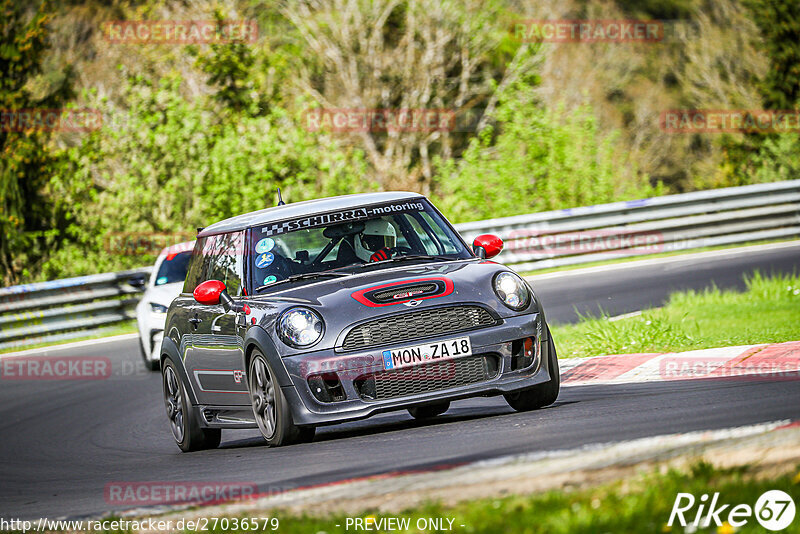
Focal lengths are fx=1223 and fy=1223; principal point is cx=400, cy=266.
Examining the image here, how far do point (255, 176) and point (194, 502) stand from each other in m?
19.4

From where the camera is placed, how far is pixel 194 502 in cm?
596

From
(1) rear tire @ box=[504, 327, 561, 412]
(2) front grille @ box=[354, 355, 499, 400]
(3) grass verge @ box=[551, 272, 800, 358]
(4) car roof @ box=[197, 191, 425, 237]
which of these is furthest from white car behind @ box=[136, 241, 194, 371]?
(2) front grille @ box=[354, 355, 499, 400]

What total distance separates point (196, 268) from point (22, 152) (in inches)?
641

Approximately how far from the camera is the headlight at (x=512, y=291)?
779 cm

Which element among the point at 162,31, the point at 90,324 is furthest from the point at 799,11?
the point at 90,324

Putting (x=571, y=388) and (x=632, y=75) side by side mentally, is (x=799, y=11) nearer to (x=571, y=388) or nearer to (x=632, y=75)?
(x=632, y=75)

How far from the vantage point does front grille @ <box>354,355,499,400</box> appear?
7441 mm

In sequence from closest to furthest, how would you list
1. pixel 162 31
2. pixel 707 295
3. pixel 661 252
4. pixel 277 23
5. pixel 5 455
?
pixel 5 455, pixel 707 295, pixel 661 252, pixel 162 31, pixel 277 23

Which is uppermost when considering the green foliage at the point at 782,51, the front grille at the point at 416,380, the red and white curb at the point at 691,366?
the front grille at the point at 416,380

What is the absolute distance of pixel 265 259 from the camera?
842cm

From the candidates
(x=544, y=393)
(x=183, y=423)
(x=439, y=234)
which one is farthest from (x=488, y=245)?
(x=183, y=423)

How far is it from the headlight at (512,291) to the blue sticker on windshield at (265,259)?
5.28ft

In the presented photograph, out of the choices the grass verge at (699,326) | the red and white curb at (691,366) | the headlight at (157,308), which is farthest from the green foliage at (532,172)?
the red and white curb at (691,366)

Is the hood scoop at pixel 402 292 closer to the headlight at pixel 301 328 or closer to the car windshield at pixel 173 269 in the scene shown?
the headlight at pixel 301 328
